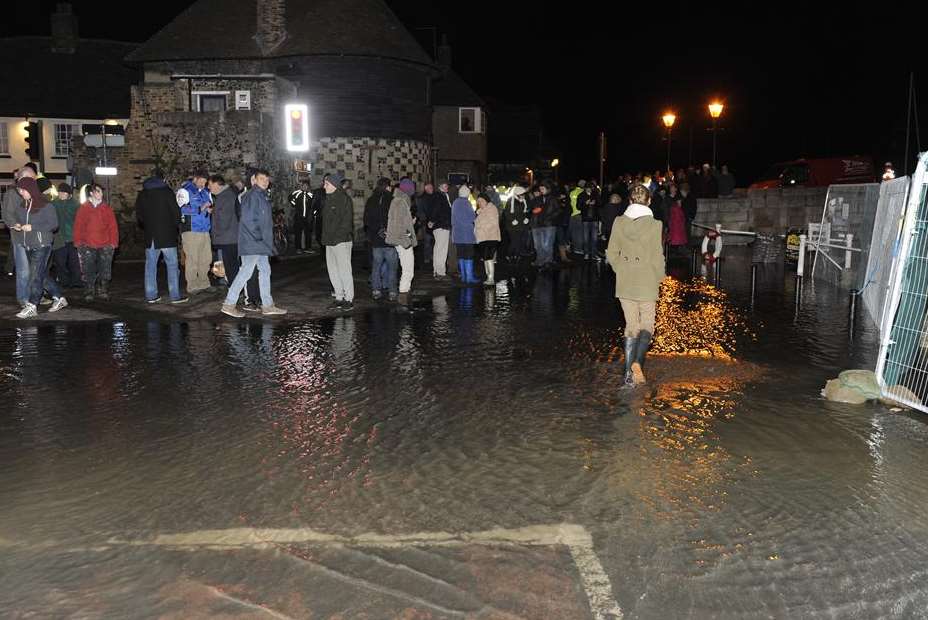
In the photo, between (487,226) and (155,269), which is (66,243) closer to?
(155,269)

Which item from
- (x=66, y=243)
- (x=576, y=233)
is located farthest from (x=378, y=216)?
(x=576, y=233)

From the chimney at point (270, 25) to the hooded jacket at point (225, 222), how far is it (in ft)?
71.6

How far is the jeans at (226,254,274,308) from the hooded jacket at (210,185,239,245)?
0.90 m

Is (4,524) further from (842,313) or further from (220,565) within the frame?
(842,313)

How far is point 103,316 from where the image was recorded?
42.4 feet

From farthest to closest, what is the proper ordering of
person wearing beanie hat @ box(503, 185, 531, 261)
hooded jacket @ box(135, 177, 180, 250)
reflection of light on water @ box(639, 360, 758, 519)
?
1. person wearing beanie hat @ box(503, 185, 531, 261)
2. hooded jacket @ box(135, 177, 180, 250)
3. reflection of light on water @ box(639, 360, 758, 519)

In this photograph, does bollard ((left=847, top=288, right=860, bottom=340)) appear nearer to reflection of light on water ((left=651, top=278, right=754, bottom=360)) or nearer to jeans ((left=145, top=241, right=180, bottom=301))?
reflection of light on water ((left=651, top=278, right=754, bottom=360))

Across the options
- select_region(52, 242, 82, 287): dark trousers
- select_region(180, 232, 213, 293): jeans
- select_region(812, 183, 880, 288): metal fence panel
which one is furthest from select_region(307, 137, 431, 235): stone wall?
select_region(180, 232, 213, 293): jeans

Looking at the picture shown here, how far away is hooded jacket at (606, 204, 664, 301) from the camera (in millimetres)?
8352

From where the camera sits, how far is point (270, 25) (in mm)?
34062

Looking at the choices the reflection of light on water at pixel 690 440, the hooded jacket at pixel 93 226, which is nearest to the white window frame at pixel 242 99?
the hooded jacket at pixel 93 226

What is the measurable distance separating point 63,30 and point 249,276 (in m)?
45.1

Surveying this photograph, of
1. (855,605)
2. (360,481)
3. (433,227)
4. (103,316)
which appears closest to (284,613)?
(360,481)

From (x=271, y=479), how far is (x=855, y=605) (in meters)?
3.42
